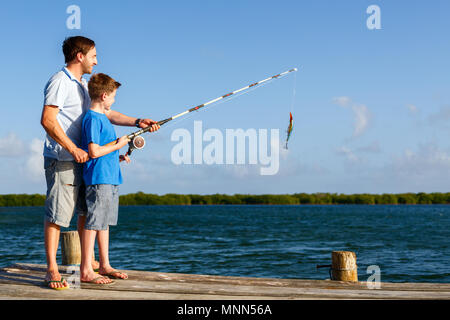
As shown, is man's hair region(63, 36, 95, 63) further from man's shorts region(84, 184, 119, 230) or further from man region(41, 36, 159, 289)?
man's shorts region(84, 184, 119, 230)

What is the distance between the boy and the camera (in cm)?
381

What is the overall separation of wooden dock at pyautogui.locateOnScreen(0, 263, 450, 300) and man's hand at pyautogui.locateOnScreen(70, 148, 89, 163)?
1.05 m

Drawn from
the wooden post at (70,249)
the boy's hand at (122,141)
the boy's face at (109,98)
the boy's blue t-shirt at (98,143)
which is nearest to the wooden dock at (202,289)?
the wooden post at (70,249)

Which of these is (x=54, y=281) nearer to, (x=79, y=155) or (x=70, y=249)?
(x=79, y=155)

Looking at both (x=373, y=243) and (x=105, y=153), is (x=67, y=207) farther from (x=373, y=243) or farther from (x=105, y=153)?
(x=373, y=243)

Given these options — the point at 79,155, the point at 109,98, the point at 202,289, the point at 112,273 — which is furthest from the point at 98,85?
the point at 202,289

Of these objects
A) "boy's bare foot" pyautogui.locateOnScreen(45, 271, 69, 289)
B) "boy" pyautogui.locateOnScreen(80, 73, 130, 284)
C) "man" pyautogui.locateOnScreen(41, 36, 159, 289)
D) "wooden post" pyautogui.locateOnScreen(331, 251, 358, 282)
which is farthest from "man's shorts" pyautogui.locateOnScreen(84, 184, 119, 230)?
"wooden post" pyautogui.locateOnScreen(331, 251, 358, 282)

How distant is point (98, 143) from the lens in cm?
380

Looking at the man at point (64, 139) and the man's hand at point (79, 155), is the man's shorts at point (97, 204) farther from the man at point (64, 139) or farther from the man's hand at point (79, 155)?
the man's hand at point (79, 155)

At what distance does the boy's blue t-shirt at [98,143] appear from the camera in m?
3.77
